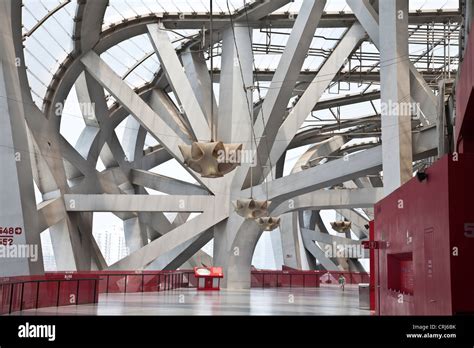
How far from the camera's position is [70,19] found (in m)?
35.2

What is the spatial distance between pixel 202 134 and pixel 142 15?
7054mm

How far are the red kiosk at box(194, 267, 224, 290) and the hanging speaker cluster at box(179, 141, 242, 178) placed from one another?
1064 centimetres

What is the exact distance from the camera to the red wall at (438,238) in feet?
34.5

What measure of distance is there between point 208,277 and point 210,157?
1276 cm

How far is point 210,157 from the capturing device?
2419cm

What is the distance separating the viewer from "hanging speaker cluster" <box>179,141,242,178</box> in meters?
24.1

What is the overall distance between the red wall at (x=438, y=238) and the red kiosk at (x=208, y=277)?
19.7 m

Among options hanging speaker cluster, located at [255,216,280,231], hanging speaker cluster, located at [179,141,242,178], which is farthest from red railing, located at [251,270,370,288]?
hanging speaker cluster, located at [179,141,242,178]

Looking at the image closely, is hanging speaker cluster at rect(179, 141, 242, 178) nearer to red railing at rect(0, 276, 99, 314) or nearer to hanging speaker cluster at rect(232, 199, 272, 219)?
red railing at rect(0, 276, 99, 314)

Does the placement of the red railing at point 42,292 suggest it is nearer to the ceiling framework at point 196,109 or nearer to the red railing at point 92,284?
the red railing at point 92,284

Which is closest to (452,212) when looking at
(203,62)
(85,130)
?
(203,62)

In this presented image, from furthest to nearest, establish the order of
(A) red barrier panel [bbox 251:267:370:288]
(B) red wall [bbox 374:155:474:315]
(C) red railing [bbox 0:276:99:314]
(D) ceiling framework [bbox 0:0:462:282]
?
1. (A) red barrier panel [bbox 251:267:370:288]
2. (D) ceiling framework [bbox 0:0:462:282]
3. (C) red railing [bbox 0:276:99:314]
4. (B) red wall [bbox 374:155:474:315]

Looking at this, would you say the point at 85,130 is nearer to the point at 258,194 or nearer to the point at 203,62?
the point at 203,62

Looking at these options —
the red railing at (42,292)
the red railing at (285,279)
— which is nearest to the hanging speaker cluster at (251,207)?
the red railing at (42,292)
